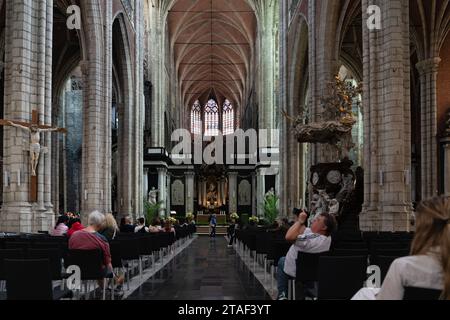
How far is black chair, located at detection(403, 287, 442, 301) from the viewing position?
10.7 feet

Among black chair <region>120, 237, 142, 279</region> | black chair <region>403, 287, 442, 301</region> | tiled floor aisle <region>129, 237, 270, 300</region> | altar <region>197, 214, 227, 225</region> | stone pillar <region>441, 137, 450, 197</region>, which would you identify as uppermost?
stone pillar <region>441, 137, 450, 197</region>

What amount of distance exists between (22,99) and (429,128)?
59.2ft

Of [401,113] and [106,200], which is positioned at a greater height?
[401,113]

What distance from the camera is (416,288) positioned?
3254 millimetres

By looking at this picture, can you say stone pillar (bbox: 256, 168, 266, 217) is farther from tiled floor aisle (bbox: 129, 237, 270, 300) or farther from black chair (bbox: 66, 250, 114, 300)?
black chair (bbox: 66, 250, 114, 300)

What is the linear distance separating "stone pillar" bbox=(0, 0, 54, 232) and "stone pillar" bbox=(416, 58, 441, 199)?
17.2 m

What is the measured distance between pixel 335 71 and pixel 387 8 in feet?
29.3

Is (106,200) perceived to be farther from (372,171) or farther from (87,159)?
(372,171)

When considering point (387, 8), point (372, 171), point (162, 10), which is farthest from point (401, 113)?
point (162, 10)

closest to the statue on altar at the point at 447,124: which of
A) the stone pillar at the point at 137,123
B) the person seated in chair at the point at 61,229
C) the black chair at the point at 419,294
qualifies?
the stone pillar at the point at 137,123

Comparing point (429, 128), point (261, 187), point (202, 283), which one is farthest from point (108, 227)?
point (261, 187)

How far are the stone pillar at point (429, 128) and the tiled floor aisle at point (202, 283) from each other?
43.7ft

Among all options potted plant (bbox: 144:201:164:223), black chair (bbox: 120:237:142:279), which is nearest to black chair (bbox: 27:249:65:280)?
black chair (bbox: 120:237:142:279)

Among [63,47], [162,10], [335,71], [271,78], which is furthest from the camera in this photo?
[162,10]
